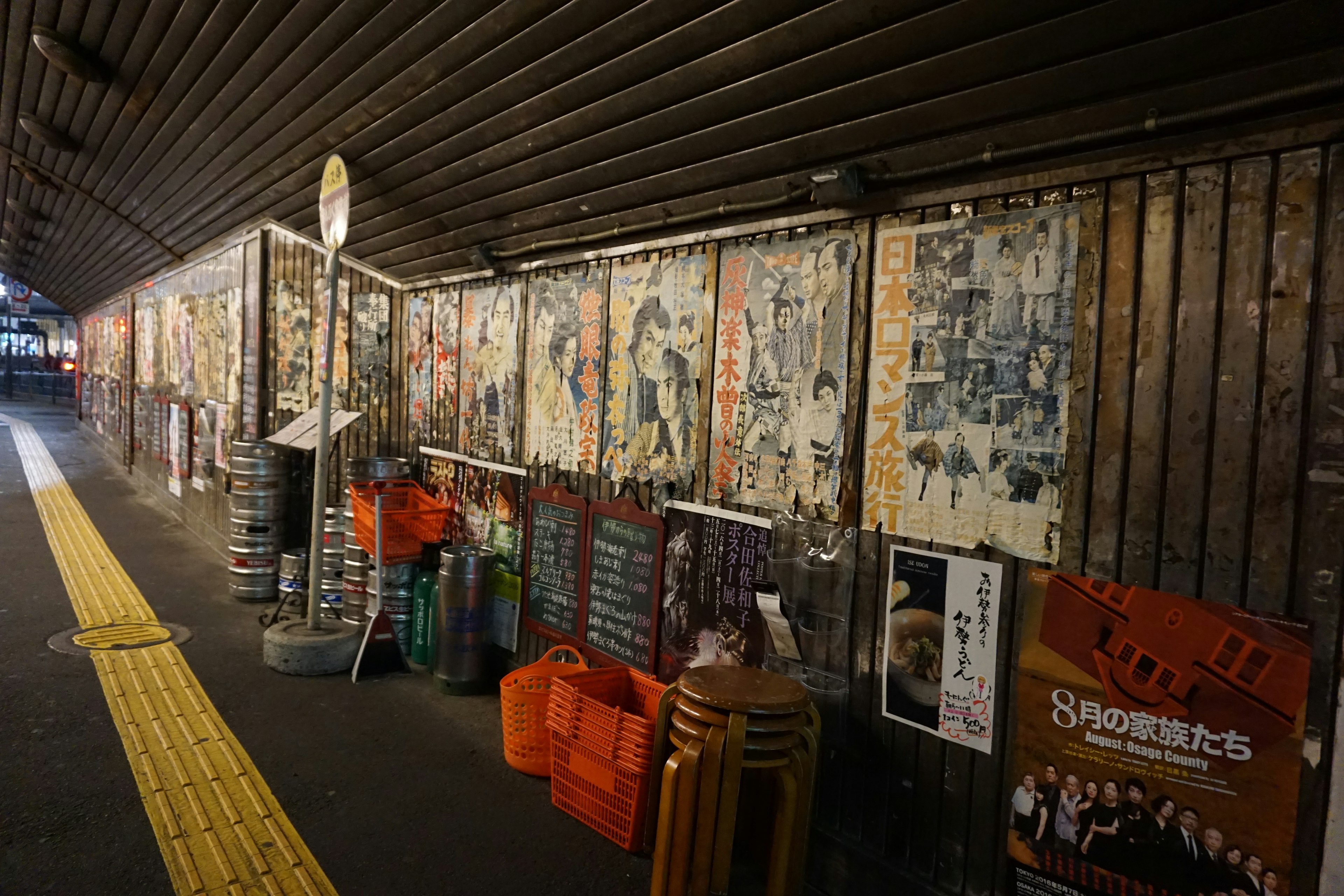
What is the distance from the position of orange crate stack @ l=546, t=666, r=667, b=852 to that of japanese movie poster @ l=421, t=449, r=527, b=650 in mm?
1640

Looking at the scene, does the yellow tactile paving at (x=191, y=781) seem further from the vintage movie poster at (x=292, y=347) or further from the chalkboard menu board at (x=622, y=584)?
the vintage movie poster at (x=292, y=347)

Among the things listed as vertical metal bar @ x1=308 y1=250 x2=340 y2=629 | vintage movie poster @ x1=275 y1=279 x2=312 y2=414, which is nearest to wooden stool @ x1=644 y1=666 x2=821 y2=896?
vertical metal bar @ x1=308 y1=250 x2=340 y2=629

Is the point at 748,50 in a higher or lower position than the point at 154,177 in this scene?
lower

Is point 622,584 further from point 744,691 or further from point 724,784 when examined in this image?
point 724,784

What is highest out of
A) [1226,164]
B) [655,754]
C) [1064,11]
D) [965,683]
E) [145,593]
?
[1064,11]

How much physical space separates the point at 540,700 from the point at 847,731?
176 cm

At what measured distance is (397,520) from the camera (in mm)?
5938

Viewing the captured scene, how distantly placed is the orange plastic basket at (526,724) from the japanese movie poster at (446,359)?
267 cm

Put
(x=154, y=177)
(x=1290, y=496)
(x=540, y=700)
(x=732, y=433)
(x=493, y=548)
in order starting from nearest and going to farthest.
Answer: (x=1290, y=496) < (x=732, y=433) < (x=540, y=700) < (x=493, y=548) < (x=154, y=177)

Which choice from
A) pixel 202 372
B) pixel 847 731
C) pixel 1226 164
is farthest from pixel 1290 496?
pixel 202 372

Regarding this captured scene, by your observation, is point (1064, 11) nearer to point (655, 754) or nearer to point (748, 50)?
point (748, 50)

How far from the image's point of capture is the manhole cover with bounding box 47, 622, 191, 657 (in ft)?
18.9

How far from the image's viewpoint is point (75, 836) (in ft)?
11.2

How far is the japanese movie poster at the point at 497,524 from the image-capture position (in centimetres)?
560
